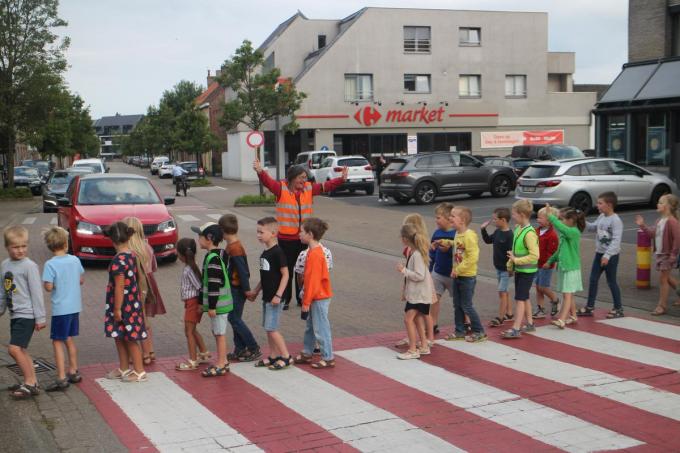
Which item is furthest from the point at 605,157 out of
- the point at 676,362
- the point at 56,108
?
the point at 56,108

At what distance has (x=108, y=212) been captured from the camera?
46.0 feet

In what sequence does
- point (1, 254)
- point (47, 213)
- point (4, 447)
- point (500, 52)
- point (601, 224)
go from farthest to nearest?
1. point (500, 52)
2. point (47, 213)
3. point (1, 254)
4. point (601, 224)
5. point (4, 447)

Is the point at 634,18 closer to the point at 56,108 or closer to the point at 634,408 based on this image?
the point at 634,408

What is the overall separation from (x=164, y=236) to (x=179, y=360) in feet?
21.4

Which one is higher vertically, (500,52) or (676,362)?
(500,52)

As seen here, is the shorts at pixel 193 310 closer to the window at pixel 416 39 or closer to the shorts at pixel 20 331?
the shorts at pixel 20 331

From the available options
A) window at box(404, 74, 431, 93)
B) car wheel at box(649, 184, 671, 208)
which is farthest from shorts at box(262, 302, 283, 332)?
window at box(404, 74, 431, 93)

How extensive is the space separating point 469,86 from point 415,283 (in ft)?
141

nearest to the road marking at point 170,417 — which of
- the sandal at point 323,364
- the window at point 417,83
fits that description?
the sandal at point 323,364

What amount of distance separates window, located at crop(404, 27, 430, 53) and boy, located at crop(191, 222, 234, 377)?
4200 cm

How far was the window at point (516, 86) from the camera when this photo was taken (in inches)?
1954

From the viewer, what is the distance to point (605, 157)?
22.5 metres

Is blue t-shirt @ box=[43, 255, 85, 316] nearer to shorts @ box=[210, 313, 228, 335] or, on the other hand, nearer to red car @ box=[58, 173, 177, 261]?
shorts @ box=[210, 313, 228, 335]

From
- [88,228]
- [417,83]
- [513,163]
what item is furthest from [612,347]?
[417,83]
